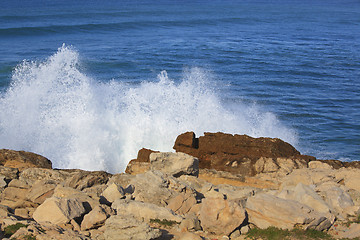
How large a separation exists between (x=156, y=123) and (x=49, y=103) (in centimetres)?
531

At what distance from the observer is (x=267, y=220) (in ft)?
29.0

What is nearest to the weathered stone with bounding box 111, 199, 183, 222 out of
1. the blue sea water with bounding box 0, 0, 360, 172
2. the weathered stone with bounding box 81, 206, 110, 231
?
the weathered stone with bounding box 81, 206, 110, 231

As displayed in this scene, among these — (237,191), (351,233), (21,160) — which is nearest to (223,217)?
(237,191)

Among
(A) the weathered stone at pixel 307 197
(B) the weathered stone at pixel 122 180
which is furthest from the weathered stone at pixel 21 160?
(A) the weathered stone at pixel 307 197

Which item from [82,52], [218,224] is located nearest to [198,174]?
[218,224]

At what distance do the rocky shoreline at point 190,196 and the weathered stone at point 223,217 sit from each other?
0.8 inches

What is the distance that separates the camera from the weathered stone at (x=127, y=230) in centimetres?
786

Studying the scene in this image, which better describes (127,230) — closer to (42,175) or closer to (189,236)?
(189,236)

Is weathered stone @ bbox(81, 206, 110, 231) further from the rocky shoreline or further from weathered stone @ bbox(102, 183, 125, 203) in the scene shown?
weathered stone @ bbox(102, 183, 125, 203)

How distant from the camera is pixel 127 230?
796cm

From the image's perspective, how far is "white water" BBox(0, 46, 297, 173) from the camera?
1815 cm

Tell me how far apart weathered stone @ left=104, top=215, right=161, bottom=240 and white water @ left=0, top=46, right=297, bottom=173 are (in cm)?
905

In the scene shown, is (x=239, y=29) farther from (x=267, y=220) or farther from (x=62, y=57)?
(x=267, y=220)

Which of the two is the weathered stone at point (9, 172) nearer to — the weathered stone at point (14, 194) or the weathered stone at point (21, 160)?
the weathered stone at point (14, 194)
